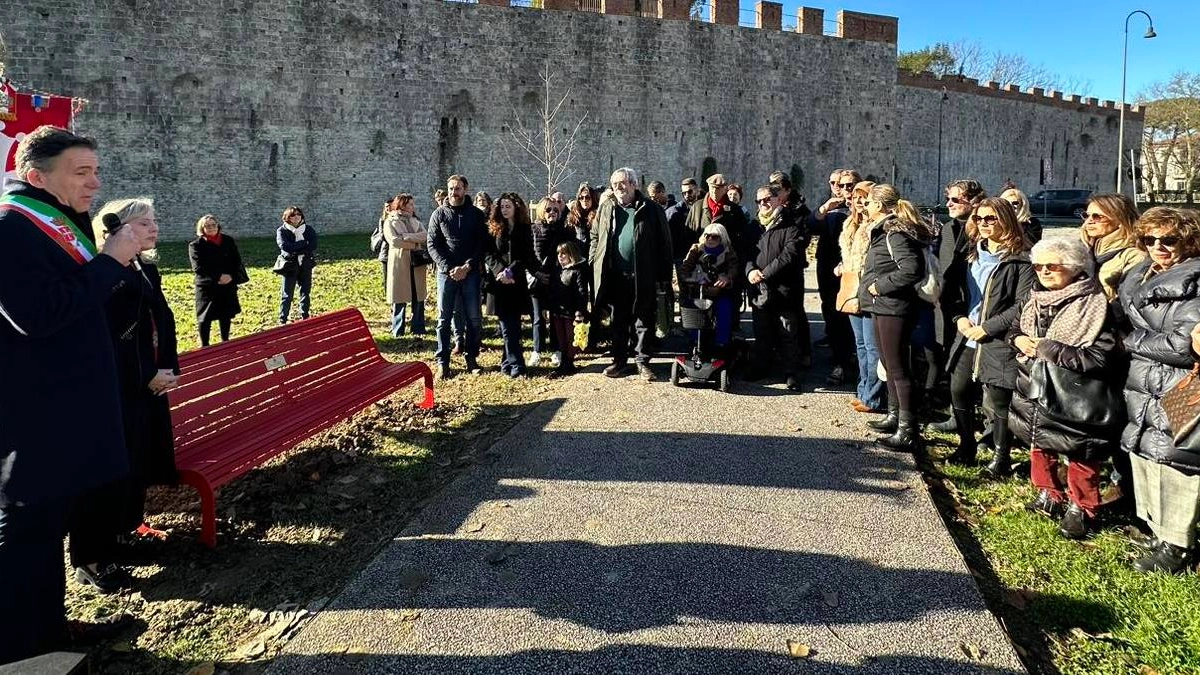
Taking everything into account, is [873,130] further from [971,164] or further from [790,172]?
[971,164]

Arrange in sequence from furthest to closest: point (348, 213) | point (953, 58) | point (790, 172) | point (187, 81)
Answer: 1. point (953, 58)
2. point (790, 172)
3. point (348, 213)
4. point (187, 81)

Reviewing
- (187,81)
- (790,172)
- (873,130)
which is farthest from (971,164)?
(187,81)

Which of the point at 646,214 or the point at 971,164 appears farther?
the point at 971,164

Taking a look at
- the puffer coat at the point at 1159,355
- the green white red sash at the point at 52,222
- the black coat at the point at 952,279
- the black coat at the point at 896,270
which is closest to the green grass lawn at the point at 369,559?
the puffer coat at the point at 1159,355

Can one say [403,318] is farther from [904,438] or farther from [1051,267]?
[1051,267]

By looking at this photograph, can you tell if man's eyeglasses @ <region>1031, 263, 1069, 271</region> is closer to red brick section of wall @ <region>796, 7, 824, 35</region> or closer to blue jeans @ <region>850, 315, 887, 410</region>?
blue jeans @ <region>850, 315, 887, 410</region>

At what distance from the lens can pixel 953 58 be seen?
156 ft

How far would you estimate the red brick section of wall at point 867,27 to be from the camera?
29.7m

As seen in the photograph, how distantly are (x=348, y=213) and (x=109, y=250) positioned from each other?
2367 cm

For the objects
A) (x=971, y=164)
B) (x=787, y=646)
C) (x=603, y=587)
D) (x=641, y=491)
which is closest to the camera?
(x=787, y=646)

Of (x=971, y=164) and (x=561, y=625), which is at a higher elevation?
(x=971, y=164)

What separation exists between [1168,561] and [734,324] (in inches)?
145

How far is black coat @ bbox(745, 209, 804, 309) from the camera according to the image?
6.34 m

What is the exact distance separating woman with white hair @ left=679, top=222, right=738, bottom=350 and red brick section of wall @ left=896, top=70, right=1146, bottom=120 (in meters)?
30.0
